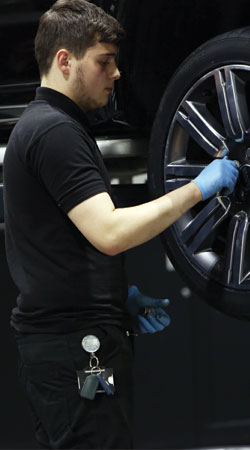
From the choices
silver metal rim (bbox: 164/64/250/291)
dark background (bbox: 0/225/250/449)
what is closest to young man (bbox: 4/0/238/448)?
silver metal rim (bbox: 164/64/250/291)

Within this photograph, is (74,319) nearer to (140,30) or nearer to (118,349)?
(118,349)

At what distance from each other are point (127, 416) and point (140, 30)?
122 centimetres

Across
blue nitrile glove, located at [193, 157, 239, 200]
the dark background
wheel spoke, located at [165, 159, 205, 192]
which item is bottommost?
the dark background

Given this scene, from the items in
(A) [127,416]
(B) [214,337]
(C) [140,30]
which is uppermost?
(C) [140,30]

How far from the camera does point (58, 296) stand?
194 centimetres

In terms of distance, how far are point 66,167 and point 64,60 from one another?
0.31 m

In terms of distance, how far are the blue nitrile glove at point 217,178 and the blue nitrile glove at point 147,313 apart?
1.29 ft

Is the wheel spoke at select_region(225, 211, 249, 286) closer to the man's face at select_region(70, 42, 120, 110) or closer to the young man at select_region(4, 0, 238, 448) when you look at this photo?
the young man at select_region(4, 0, 238, 448)

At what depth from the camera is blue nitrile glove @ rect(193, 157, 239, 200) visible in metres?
1.92

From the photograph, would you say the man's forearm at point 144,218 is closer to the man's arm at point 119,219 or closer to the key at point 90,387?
the man's arm at point 119,219

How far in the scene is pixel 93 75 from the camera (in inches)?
78.7

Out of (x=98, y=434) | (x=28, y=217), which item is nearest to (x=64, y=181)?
(x=28, y=217)

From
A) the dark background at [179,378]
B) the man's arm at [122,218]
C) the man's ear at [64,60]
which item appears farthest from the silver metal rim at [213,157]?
the dark background at [179,378]

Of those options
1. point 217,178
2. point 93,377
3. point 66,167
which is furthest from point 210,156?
point 93,377
